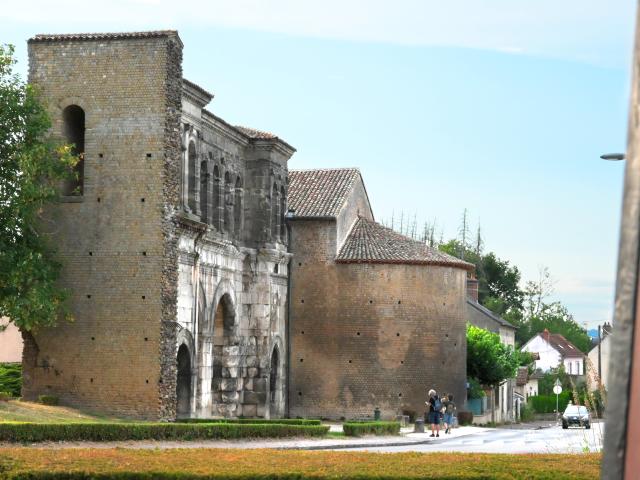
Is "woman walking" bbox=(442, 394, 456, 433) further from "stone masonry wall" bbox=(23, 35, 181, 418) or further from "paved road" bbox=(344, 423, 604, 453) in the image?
"stone masonry wall" bbox=(23, 35, 181, 418)

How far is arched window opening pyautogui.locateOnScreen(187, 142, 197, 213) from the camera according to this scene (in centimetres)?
4153

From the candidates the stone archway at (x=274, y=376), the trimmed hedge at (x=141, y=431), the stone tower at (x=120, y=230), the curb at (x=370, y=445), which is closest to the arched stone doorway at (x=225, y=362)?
the stone archway at (x=274, y=376)

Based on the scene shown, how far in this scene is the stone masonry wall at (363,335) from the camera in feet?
167

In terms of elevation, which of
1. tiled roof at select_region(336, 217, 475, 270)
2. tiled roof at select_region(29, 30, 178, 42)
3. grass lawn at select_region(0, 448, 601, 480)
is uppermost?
tiled roof at select_region(29, 30, 178, 42)

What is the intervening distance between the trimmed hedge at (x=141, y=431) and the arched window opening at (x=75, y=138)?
9.86 meters

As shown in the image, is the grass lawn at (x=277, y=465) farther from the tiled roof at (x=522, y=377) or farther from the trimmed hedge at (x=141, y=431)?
the tiled roof at (x=522, y=377)

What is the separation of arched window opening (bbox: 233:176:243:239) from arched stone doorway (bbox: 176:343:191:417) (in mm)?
8706

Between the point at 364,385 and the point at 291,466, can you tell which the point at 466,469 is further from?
the point at 364,385

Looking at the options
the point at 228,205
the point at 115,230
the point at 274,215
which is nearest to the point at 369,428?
the point at 115,230

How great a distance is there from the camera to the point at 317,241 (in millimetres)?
52469

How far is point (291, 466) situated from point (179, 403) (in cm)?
2387

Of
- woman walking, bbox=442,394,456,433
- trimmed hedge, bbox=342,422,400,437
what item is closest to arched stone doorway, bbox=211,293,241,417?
trimmed hedge, bbox=342,422,400,437

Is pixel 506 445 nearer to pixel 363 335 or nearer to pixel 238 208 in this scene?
pixel 363 335

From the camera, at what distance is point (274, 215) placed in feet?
164
